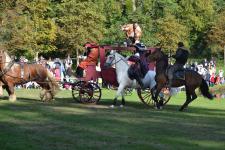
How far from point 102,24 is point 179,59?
4411cm

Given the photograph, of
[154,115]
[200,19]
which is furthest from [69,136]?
[200,19]

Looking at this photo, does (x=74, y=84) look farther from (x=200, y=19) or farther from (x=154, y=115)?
(x=200, y=19)

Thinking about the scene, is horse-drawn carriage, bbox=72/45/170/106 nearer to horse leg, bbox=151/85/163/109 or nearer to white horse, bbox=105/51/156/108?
white horse, bbox=105/51/156/108

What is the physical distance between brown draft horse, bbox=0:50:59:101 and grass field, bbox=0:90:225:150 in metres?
1.31

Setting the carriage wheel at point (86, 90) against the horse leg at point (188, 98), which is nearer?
the horse leg at point (188, 98)

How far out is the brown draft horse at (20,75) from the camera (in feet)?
71.1

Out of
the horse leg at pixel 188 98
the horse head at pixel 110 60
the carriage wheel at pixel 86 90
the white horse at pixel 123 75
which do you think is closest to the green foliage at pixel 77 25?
the carriage wheel at pixel 86 90

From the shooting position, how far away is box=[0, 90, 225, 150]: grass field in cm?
1216

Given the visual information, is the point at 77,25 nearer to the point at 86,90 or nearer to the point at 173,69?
the point at 86,90

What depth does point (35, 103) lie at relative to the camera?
858 inches

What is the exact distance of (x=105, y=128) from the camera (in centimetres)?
1476

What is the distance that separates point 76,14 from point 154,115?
39.4 m

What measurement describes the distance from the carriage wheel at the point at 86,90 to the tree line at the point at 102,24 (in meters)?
16.3

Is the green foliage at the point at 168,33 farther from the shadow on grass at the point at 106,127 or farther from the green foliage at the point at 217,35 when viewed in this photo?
the shadow on grass at the point at 106,127
